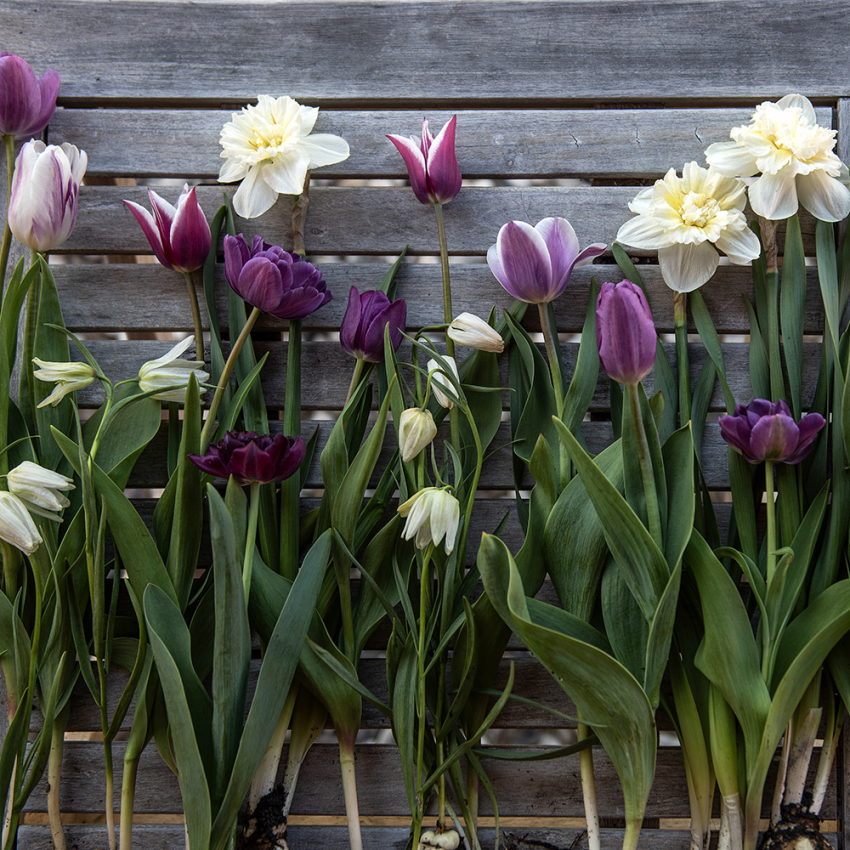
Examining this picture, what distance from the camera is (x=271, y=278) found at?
2.34 feet

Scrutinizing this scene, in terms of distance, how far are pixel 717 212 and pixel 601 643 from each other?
1.67 feet

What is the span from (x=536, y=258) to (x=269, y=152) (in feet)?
1.13

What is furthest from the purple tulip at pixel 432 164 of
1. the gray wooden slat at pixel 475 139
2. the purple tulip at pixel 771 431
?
the purple tulip at pixel 771 431

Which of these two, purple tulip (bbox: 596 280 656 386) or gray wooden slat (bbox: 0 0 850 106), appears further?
gray wooden slat (bbox: 0 0 850 106)

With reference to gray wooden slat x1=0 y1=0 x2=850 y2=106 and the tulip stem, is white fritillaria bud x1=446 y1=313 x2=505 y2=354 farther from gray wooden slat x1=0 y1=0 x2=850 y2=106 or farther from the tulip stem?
gray wooden slat x1=0 y1=0 x2=850 y2=106

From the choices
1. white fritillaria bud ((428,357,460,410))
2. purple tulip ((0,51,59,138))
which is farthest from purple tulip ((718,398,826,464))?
purple tulip ((0,51,59,138))

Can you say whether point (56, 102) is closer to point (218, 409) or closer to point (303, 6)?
point (303, 6)

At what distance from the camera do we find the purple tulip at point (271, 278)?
0.71 metres

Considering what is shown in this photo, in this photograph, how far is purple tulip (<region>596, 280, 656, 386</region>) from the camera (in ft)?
1.91

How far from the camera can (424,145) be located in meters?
0.78

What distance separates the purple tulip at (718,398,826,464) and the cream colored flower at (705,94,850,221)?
246 mm

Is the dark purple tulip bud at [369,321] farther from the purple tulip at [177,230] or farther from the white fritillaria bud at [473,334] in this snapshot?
the purple tulip at [177,230]

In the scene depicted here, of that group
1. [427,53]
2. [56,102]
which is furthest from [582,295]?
[56,102]

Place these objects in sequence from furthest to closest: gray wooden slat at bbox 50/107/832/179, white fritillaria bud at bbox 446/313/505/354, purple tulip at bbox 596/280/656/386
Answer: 1. gray wooden slat at bbox 50/107/832/179
2. white fritillaria bud at bbox 446/313/505/354
3. purple tulip at bbox 596/280/656/386
